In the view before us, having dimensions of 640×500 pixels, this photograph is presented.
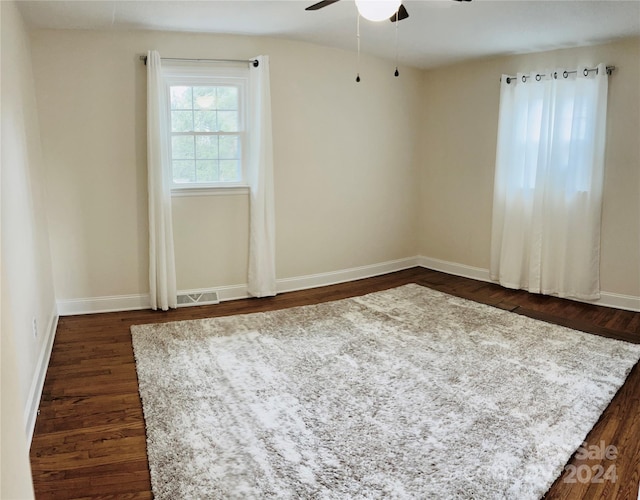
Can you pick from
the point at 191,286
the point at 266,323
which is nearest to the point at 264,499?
the point at 266,323

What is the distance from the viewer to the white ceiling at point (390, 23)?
335cm

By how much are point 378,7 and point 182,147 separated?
2601 mm

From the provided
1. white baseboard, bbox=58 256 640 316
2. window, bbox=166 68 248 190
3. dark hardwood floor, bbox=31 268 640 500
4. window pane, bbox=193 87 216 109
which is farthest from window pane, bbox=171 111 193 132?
dark hardwood floor, bbox=31 268 640 500

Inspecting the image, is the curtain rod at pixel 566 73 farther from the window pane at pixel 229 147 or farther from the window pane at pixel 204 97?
the window pane at pixel 204 97

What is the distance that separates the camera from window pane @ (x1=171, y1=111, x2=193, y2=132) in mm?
4289

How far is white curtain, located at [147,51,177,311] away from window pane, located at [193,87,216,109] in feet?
0.95

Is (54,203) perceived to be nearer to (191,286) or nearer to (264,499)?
(191,286)

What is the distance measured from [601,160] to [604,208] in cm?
45

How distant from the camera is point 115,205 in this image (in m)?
4.20

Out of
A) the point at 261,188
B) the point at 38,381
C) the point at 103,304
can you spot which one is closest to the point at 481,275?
the point at 261,188

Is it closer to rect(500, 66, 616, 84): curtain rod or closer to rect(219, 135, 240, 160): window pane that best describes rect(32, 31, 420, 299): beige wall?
rect(219, 135, 240, 160): window pane

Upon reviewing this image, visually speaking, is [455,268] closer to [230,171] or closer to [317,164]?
[317,164]

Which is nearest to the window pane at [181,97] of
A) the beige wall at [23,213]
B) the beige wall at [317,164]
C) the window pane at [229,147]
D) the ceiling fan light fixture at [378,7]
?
the beige wall at [317,164]

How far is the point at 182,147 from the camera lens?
436cm
